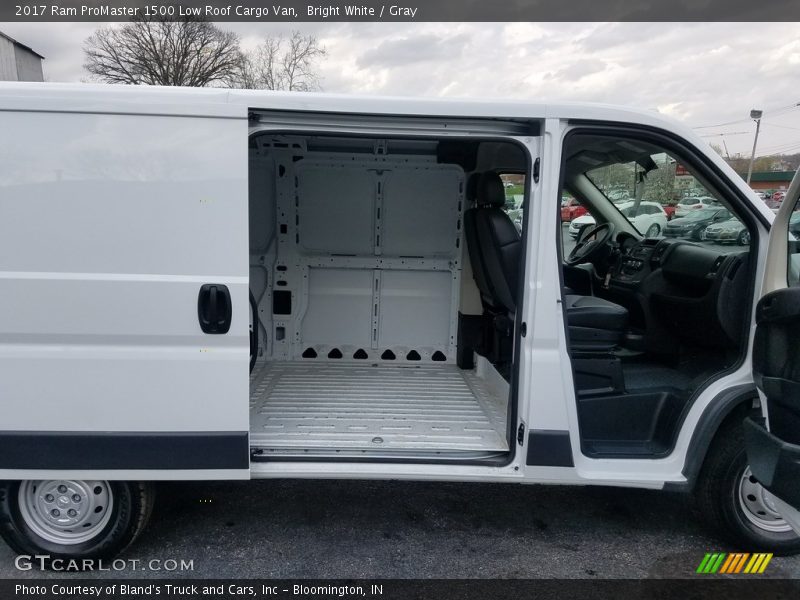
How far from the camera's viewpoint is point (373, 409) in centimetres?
350

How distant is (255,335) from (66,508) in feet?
4.12

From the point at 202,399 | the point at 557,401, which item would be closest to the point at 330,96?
the point at 202,399

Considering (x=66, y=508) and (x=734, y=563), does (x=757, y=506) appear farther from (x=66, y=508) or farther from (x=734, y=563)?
(x=66, y=508)

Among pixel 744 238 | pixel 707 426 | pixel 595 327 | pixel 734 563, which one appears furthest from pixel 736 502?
pixel 744 238

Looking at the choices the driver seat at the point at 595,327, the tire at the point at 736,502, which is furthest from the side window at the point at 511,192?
the tire at the point at 736,502

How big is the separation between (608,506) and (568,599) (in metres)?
0.94

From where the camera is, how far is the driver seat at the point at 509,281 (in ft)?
10.7

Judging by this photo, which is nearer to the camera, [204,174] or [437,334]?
[204,174]

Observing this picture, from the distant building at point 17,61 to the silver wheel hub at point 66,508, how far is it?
112 feet

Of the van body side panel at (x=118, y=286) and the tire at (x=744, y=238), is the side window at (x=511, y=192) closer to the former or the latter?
the tire at (x=744, y=238)

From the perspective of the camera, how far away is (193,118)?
2393 millimetres

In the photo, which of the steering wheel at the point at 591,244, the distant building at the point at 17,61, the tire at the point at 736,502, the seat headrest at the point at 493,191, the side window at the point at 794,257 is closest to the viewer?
the side window at the point at 794,257

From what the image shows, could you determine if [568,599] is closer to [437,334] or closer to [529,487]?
[529,487]

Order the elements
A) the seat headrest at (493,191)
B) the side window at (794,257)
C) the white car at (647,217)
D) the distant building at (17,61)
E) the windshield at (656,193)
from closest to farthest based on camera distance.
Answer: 1. the side window at (794,257)
2. the windshield at (656,193)
3. the seat headrest at (493,191)
4. the white car at (647,217)
5. the distant building at (17,61)
